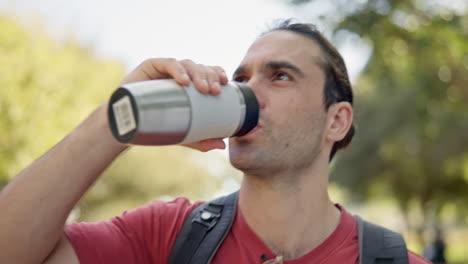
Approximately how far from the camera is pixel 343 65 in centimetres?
310

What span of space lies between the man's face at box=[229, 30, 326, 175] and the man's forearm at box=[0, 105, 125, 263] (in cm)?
58

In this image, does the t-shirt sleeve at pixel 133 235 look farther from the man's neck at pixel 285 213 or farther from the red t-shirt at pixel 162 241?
the man's neck at pixel 285 213

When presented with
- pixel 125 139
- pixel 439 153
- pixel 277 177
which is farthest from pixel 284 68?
pixel 439 153

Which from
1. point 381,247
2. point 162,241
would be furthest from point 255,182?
point 381,247

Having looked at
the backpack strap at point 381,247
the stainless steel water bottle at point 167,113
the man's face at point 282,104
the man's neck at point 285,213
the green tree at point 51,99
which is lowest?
the green tree at point 51,99

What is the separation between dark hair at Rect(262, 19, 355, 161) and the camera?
113 inches

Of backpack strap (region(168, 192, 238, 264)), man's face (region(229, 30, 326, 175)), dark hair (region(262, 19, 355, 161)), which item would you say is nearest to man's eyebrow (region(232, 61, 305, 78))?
man's face (region(229, 30, 326, 175))

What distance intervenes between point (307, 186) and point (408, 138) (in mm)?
20358

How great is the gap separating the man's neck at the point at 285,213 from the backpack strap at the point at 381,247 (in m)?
0.17

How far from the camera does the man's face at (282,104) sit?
2.44m

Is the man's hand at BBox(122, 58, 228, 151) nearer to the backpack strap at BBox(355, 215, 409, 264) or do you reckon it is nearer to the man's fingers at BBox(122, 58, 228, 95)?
the man's fingers at BBox(122, 58, 228, 95)

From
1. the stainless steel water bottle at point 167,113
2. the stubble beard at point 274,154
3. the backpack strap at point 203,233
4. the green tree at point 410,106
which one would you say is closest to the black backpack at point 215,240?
the backpack strap at point 203,233

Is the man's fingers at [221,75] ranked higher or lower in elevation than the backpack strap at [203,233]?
higher

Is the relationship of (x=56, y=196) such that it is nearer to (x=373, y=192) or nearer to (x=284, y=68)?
(x=284, y=68)
